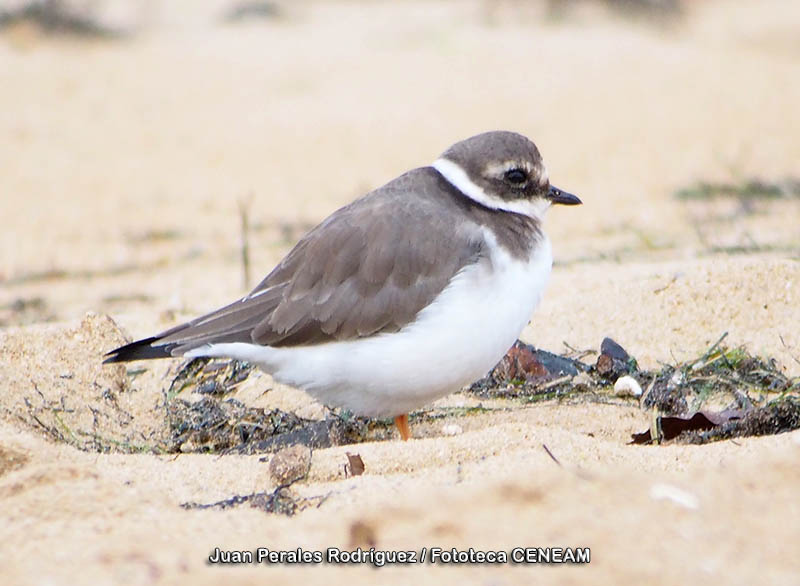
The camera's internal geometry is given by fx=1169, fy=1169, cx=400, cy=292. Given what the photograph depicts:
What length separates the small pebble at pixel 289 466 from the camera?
3.74 metres

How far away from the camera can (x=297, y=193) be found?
10.3 meters

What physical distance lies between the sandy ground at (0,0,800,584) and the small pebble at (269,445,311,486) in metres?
0.05

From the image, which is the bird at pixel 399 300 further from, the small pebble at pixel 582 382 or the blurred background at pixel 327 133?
the blurred background at pixel 327 133

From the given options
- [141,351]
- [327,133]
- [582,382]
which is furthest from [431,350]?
[327,133]

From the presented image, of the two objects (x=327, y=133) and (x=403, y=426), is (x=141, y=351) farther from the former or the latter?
(x=327, y=133)

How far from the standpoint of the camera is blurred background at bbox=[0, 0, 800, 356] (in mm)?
8273

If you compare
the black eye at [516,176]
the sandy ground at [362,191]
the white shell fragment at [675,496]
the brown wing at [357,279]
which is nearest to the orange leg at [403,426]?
the sandy ground at [362,191]

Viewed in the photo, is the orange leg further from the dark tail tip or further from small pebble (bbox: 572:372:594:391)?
the dark tail tip

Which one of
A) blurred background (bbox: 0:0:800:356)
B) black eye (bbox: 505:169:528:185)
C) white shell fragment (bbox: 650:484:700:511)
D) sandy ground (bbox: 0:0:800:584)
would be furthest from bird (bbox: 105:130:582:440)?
blurred background (bbox: 0:0:800:356)

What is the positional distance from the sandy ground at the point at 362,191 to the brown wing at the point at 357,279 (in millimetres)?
528

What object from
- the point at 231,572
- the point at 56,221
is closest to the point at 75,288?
the point at 56,221

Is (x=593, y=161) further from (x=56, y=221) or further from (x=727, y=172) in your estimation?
(x=56, y=221)

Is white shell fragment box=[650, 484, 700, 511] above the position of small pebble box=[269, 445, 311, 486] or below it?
above

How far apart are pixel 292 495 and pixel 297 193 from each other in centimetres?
696
